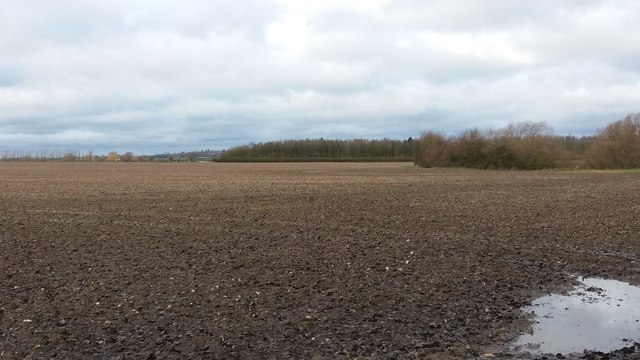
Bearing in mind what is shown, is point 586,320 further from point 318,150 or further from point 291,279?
point 318,150

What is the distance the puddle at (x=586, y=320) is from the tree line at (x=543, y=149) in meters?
78.6

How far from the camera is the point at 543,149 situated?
3282 inches

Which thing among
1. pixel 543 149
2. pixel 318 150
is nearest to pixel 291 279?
pixel 543 149

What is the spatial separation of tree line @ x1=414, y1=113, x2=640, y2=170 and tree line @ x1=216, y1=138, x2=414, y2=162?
80.7 m

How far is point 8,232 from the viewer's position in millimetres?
16453

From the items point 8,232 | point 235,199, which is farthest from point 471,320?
point 235,199

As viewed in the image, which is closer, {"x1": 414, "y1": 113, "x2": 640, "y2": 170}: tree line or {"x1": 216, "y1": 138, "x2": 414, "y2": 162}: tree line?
{"x1": 414, "y1": 113, "x2": 640, "y2": 170}: tree line

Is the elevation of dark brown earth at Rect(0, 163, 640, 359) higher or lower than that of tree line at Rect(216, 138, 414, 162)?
lower

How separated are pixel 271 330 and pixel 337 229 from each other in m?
9.90

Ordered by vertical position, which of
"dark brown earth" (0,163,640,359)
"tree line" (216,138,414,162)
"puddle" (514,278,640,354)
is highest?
"tree line" (216,138,414,162)

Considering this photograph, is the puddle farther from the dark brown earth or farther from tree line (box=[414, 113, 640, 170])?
tree line (box=[414, 113, 640, 170])

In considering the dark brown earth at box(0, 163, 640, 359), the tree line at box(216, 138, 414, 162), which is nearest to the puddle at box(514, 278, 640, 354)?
the dark brown earth at box(0, 163, 640, 359)

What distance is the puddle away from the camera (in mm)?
6695

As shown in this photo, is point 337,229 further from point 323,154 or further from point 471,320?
point 323,154
